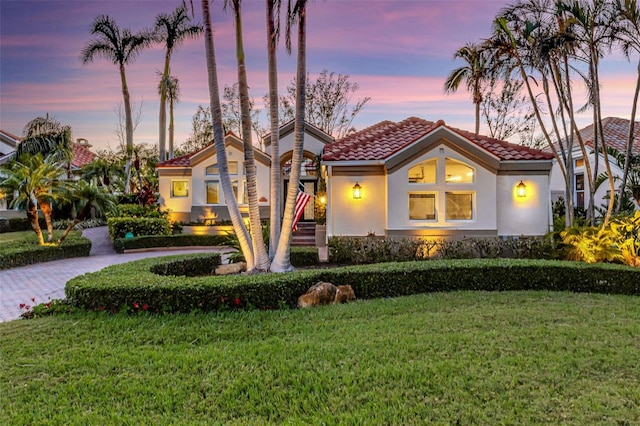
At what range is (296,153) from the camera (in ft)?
29.4

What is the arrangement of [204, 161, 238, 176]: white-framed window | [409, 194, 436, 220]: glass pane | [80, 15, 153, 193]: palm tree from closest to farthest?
[409, 194, 436, 220]: glass pane < [204, 161, 238, 176]: white-framed window < [80, 15, 153, 193]: palm tree

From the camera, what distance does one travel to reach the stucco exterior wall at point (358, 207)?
1371 cm

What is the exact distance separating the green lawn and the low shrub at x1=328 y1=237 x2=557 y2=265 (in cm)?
524

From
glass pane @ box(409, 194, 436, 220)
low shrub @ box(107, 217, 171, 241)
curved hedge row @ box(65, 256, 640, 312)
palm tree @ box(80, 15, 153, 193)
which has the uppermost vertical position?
palm tree @ box(80, 15, 153, 193)

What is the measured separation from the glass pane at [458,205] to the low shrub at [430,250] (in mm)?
1953

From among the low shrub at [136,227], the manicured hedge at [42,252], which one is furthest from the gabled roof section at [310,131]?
the manicured hedge at [42,252]

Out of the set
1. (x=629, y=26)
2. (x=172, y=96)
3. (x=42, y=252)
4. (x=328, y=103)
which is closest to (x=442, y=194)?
(x=629, y=26)

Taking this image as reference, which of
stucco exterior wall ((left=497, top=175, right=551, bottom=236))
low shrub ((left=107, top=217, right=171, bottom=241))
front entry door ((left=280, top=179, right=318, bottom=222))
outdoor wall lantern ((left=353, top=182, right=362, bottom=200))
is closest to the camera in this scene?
stucco exterior wall ((left=497, top=175, right=551, bottom=236))

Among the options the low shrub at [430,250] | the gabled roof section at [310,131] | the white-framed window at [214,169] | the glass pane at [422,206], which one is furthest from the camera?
the white-framed window at [214,169]

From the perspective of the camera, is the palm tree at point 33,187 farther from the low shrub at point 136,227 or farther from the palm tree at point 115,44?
the palm tree at point 115,44

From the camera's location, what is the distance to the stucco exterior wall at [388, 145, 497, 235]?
525 inches

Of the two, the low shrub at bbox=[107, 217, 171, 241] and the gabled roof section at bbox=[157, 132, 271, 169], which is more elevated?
the gabled roof section at bbox=[157, 132, 271, 169]

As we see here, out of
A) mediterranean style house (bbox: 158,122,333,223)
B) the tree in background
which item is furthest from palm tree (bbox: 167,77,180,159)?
mediterranean style house (bbox: 158,122,333,223)

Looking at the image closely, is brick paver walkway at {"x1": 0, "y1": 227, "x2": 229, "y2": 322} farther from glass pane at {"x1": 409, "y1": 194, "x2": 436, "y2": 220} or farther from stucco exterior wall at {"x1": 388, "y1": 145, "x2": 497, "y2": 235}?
glass pane at {"x1": 409, "y1": 194, "x2": 436, "y2": 220}
